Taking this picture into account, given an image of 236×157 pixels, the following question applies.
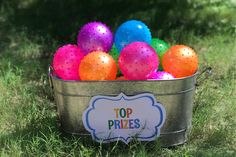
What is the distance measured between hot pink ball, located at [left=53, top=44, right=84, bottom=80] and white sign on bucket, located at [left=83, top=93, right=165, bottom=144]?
26cm

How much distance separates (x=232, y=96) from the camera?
Answer: 4.11m

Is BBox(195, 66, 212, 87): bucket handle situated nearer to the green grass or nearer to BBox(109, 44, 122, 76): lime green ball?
the green grass

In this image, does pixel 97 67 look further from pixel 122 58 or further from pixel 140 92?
pixel 140 92

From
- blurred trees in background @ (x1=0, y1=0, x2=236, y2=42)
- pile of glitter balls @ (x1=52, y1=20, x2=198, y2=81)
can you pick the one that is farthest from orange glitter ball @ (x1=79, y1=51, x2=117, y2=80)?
blurred trees in background @ (x1=0, y1=0, x2=236, y2=42)

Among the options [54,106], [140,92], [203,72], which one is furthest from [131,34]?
[54,106]

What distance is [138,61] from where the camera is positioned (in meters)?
3.19

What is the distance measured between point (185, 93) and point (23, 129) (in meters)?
1.17

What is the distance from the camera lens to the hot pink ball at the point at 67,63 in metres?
3.35

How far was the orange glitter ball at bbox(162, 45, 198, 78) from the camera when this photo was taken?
133 inches

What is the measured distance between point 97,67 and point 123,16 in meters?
3.20

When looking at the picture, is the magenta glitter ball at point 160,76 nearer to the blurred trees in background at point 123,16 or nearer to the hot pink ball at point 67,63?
the hot pink ball at point 67,63

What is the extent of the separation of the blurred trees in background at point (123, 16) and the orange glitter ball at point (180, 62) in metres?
2.31

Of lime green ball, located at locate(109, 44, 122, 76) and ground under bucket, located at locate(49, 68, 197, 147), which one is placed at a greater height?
lime green ball, located at locate(109, 44, 122, 76)

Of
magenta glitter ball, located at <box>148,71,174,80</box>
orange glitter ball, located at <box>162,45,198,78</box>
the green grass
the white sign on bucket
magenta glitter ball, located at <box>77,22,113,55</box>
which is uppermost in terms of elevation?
magenta glitter ball, located at <box>77,22,113,55</box>
